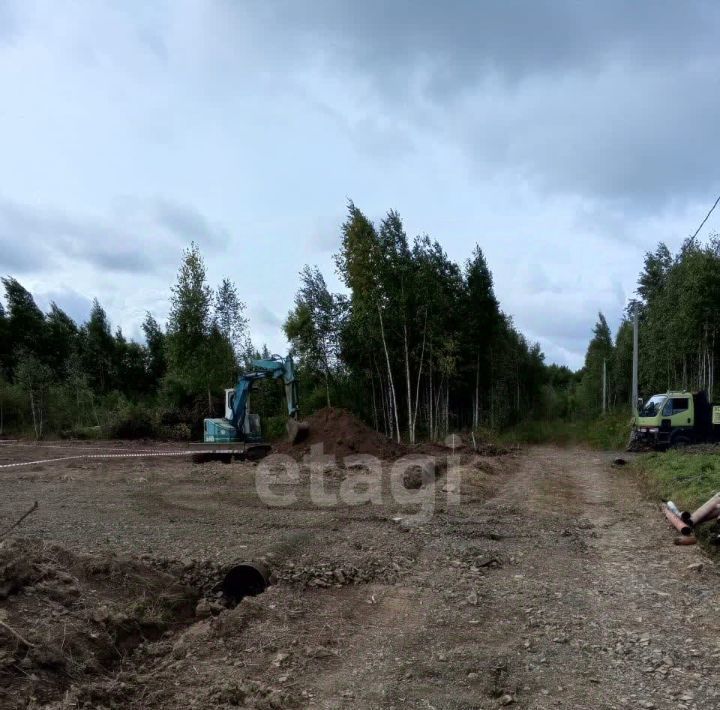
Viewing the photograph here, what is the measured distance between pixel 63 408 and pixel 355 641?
105 ft

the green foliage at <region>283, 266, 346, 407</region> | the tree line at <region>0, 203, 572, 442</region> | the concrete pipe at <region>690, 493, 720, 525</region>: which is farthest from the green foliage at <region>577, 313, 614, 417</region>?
the concrete pipe at <region>690, 493, 720, 525</region>

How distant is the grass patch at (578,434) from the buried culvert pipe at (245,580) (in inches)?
853

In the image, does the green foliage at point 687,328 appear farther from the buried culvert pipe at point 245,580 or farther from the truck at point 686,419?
the buried culvert pipe at point 245,580

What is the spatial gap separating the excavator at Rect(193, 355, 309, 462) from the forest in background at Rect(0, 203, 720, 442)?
266 inches

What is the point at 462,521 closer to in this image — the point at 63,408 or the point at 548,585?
the point at 548,585

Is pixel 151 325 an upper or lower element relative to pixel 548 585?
upper

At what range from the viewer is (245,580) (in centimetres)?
629

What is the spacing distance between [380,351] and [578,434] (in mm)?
10645

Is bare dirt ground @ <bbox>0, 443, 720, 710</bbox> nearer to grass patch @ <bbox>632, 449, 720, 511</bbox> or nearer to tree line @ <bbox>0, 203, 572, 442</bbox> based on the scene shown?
grass patch @ <bbox>632, 449, 720, 511</bbox>

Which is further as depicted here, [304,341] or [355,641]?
[304,341]

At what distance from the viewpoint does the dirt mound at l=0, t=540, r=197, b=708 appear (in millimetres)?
3928

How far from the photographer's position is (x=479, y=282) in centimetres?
3036

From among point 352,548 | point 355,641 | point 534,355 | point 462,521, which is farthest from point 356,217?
point 534,355

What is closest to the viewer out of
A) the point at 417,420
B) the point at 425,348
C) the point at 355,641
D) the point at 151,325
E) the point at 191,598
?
the point at 355,641
